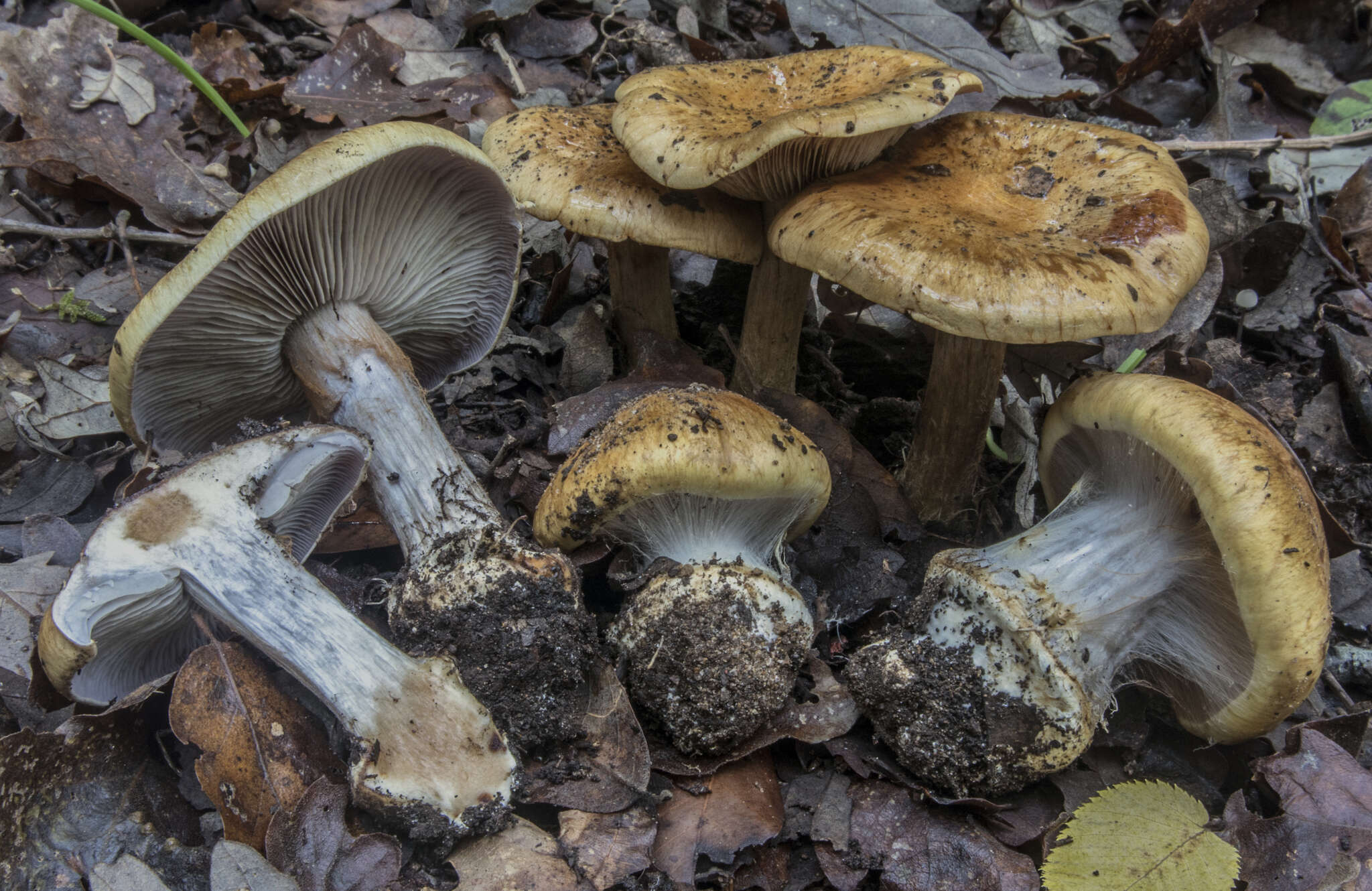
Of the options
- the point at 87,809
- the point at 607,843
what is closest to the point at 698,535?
the point at 607,843

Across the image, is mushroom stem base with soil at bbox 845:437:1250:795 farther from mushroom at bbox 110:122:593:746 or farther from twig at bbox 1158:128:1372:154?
twig at bbox 1158:128:1372:154

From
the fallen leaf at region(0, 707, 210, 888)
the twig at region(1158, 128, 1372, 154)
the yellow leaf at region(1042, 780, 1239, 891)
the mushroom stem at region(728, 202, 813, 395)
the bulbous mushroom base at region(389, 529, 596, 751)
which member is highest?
the twig at region(1158, 128, 1372, 154)

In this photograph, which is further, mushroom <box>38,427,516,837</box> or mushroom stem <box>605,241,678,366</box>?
mushroom stem <box>605,241,678,366</box>

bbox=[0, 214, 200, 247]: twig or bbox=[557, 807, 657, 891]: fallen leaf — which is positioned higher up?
bbox=[0, 214, 200, 247]: twig

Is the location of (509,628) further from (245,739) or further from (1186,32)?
(1186,32)

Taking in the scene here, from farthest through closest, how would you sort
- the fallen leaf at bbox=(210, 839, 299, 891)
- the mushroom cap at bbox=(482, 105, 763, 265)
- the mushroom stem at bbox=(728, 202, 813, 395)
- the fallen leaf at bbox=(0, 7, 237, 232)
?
the fallen leaf at bbox=(0, 7, 237, 232) → the mushroom stem at bbox=(728, 202, 813, 395) → the mushroom cap at bbox=(482, 105, 763, 265) → the fallen leaf at bbox=(210, 839, 299, 891)

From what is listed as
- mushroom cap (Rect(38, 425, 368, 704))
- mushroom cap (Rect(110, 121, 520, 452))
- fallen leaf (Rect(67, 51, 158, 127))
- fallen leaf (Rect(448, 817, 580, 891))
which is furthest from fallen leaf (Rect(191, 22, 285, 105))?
fallen leaf (Rect(448, 817, 580, 891))

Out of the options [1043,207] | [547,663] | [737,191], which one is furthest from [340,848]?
[1043,207]

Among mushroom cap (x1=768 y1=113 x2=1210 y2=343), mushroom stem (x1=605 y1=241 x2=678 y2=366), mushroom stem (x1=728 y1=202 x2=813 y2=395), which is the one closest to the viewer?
mushroom cap (x1=768 y1=113 x2=1210 y2=343)
